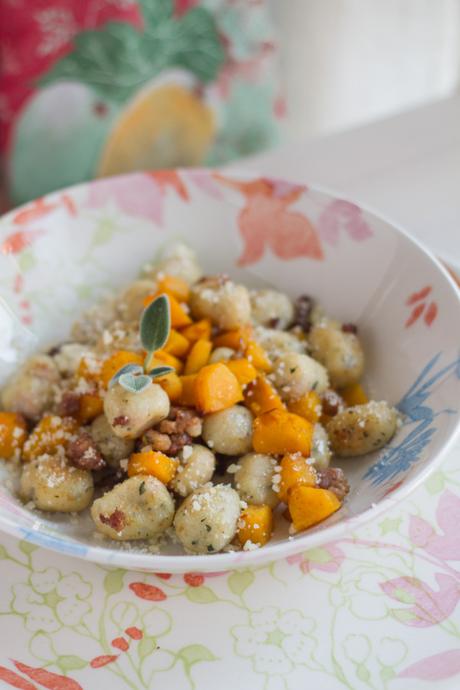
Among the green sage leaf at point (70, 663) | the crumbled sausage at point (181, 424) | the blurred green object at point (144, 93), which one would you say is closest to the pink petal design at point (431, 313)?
the crumbled sausage at point (181, 424)

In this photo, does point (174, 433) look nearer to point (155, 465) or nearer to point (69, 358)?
point (155, 465)

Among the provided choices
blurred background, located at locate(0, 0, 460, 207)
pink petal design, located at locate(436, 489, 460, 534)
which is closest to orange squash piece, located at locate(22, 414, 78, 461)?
pink petal design, located at locate(436, 489, 460, 534)

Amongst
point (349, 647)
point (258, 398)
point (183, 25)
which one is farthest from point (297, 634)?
point (183, 25)

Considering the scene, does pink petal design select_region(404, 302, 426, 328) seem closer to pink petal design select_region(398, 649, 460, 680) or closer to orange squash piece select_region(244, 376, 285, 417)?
orange squash piece select_region(244, 376, 285, 417)

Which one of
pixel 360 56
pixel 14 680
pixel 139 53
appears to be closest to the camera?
pixel 14 680

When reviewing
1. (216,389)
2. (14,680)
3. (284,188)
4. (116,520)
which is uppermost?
(284,188)

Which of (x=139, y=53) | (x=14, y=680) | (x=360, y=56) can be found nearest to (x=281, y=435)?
(x=14, y=680)

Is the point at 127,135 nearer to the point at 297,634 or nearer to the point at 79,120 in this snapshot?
the point at 79,120
